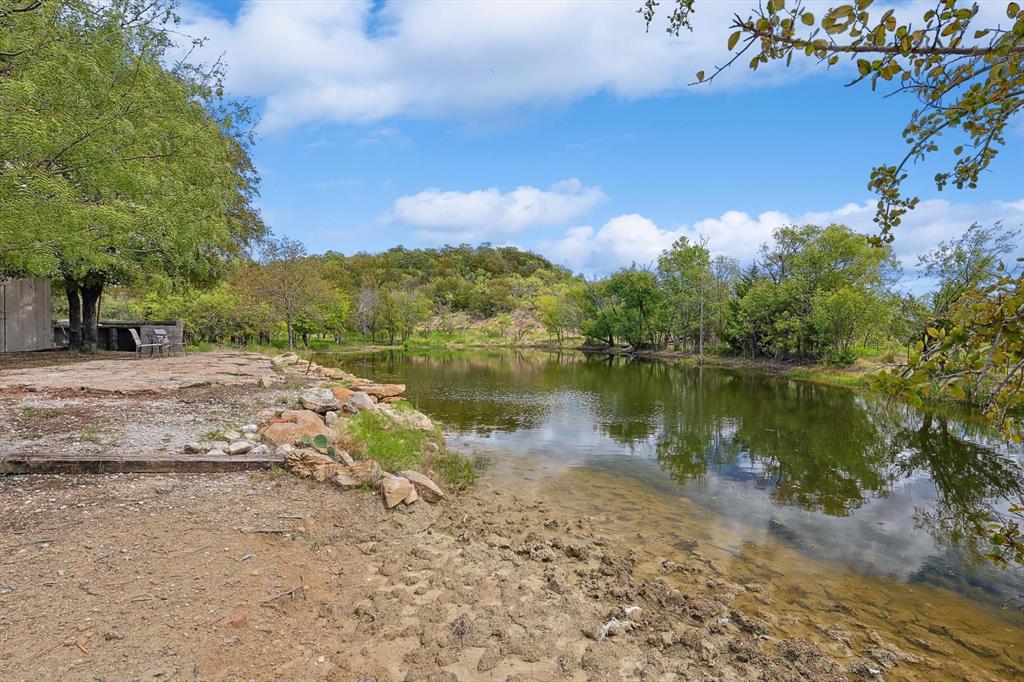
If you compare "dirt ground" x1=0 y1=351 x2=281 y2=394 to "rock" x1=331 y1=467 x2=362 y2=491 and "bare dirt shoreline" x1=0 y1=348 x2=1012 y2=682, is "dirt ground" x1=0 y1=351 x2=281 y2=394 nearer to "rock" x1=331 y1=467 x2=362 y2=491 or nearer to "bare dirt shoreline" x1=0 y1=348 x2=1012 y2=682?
"bare dirt shoreline" x1=0 y1=348 x2=1012 y2=682

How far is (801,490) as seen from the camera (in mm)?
9953

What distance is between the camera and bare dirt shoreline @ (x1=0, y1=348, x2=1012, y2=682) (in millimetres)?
3447

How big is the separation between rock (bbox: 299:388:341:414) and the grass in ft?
1.80

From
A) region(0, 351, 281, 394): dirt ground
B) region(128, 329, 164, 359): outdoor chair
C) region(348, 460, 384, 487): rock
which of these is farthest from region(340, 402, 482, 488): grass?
region(128, 329, 164, 359): outdoor chair

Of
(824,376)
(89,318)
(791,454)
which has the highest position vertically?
(89,318)

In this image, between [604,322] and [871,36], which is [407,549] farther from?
[604,322]

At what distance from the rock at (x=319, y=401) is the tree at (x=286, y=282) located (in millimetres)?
28368

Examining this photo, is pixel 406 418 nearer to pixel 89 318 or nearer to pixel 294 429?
pixel 294 429

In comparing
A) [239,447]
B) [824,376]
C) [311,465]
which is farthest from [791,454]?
[824,376]

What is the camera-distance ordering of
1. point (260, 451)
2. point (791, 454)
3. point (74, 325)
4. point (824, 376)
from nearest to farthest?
1. point (260, 451)
2. point (791, 454)
3. point (74, 325)
4. point (824, 376)

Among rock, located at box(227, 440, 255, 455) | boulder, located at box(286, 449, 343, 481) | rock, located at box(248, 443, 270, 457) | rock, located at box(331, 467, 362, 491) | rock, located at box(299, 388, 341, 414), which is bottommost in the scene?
rock, located at box(331, 467, 362, 491)

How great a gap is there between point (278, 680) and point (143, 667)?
815 millimetres

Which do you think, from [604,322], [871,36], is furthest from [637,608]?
[604,322]

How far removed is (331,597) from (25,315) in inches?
852
